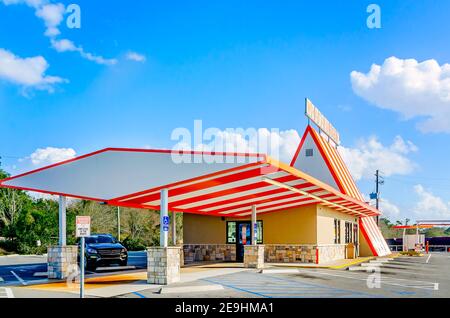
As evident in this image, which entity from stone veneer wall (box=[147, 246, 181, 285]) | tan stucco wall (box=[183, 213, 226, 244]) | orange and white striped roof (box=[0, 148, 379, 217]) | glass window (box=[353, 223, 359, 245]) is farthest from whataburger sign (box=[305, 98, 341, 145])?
stone veneer wall (box=[147, 246, 181, 285])

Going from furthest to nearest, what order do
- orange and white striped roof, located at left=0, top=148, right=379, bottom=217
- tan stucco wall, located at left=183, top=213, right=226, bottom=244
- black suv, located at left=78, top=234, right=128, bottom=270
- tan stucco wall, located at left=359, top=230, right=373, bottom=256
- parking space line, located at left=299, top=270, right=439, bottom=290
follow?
tan stucco wall, located at left=359, top=230, right=373, bottom=256
tan stucco wall, located at left=183, top=213, right=226, bottom=244
black suv, located at left=78, top=234, right=128, bottom=270
parking space line, located at left=299, top=270, right=439, bottom=290
orange and white striped roof, located at left=0, top=148, right=379, bottom=217

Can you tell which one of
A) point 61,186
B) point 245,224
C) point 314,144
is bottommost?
point 245,224

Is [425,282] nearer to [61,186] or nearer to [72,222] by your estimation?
[61,186]

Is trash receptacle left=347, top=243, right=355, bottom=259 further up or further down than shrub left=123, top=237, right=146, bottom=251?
further up

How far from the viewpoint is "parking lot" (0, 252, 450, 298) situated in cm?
1420

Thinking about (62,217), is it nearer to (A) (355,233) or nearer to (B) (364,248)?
(A) (355,233)

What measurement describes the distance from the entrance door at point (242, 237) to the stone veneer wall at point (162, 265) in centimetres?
1219

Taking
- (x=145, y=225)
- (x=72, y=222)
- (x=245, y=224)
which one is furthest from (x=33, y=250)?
(x=245, y=224)

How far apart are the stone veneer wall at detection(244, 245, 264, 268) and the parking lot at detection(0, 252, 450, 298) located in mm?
1357

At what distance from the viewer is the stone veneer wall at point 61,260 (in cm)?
1859

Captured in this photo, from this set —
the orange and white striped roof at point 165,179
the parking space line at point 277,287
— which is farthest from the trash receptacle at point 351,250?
the parking space line at point 277,287

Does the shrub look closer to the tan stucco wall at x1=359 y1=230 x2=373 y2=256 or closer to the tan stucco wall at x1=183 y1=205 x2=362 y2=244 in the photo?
the tan stucco wall at x1=183 y1=205 x2=362 y2=244

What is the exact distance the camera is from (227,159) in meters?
14.8
